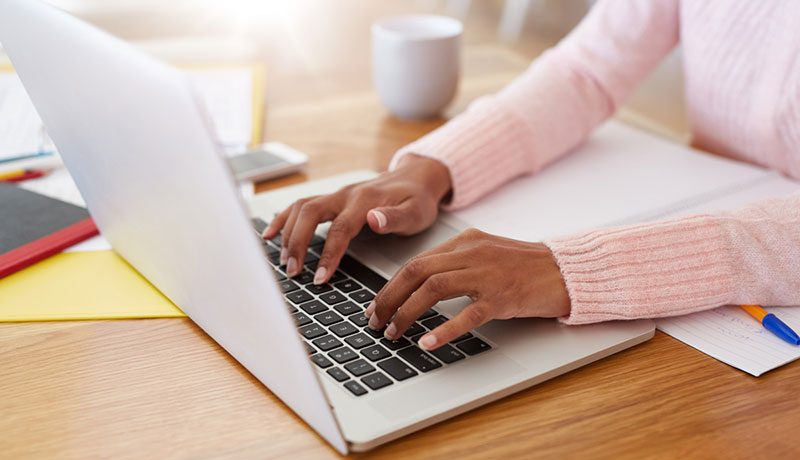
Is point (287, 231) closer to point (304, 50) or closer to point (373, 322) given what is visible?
point (373, 322)

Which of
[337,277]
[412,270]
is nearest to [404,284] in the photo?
[412,270]

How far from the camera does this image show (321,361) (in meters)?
0.53

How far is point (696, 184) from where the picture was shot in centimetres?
84

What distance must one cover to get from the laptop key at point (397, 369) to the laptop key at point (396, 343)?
0.05 ft

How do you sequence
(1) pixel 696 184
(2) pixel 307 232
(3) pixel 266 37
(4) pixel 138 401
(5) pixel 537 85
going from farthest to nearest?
(3) pixel 266 37, (5) pixel 537 85, (1) pixel 696 184, (2) pixel 307 232, (4) pixel 138 401

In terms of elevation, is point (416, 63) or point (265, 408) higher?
point (416, 63)

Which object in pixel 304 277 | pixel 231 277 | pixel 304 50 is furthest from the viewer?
pixel 304 50

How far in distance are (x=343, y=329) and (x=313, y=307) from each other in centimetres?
5

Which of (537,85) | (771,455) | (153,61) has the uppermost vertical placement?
(153,61)

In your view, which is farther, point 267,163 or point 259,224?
point 267,163

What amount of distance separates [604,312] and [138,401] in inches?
13.7

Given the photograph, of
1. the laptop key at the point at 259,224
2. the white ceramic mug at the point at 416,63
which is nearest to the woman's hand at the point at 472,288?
the laptop key at the point at 259,224

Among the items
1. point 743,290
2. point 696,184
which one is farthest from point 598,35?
point 743,290

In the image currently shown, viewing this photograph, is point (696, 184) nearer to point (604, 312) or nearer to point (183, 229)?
point (604, 312)
